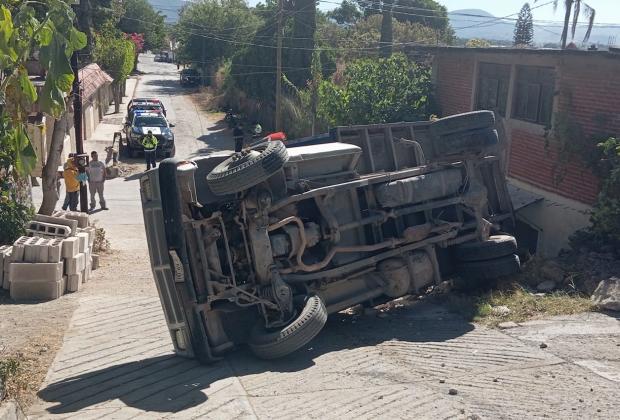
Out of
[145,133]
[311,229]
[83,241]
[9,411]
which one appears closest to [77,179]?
[83,241]

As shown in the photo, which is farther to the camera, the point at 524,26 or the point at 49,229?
the point at 524,26

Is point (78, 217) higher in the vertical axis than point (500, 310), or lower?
higher

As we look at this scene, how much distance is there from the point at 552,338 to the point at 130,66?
40.0 metres

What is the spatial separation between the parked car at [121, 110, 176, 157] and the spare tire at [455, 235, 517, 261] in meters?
20.1

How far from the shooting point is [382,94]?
74.9 feet

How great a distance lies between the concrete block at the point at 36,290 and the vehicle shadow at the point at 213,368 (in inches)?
131

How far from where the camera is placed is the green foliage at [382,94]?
70.3 feet

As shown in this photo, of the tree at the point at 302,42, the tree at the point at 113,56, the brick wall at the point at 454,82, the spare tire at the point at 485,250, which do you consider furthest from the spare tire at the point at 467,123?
the tree at the point at 113,56

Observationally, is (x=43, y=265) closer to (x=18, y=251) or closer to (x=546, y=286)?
(x=18, y=251)

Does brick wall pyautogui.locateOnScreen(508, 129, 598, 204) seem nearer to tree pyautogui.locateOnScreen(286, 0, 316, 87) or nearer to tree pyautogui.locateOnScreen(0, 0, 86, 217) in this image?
tree pyautogui.locateOnScreen(0, 0, 86, 217)

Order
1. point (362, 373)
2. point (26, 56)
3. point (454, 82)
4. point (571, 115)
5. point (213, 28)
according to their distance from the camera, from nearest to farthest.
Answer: point (26, 56) → point (362, 373) → point (571, 115) → point (454, 82) → point (213, 28)

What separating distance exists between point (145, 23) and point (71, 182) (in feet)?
216

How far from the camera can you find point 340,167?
9984mm

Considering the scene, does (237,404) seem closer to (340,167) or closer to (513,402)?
(513,402)
